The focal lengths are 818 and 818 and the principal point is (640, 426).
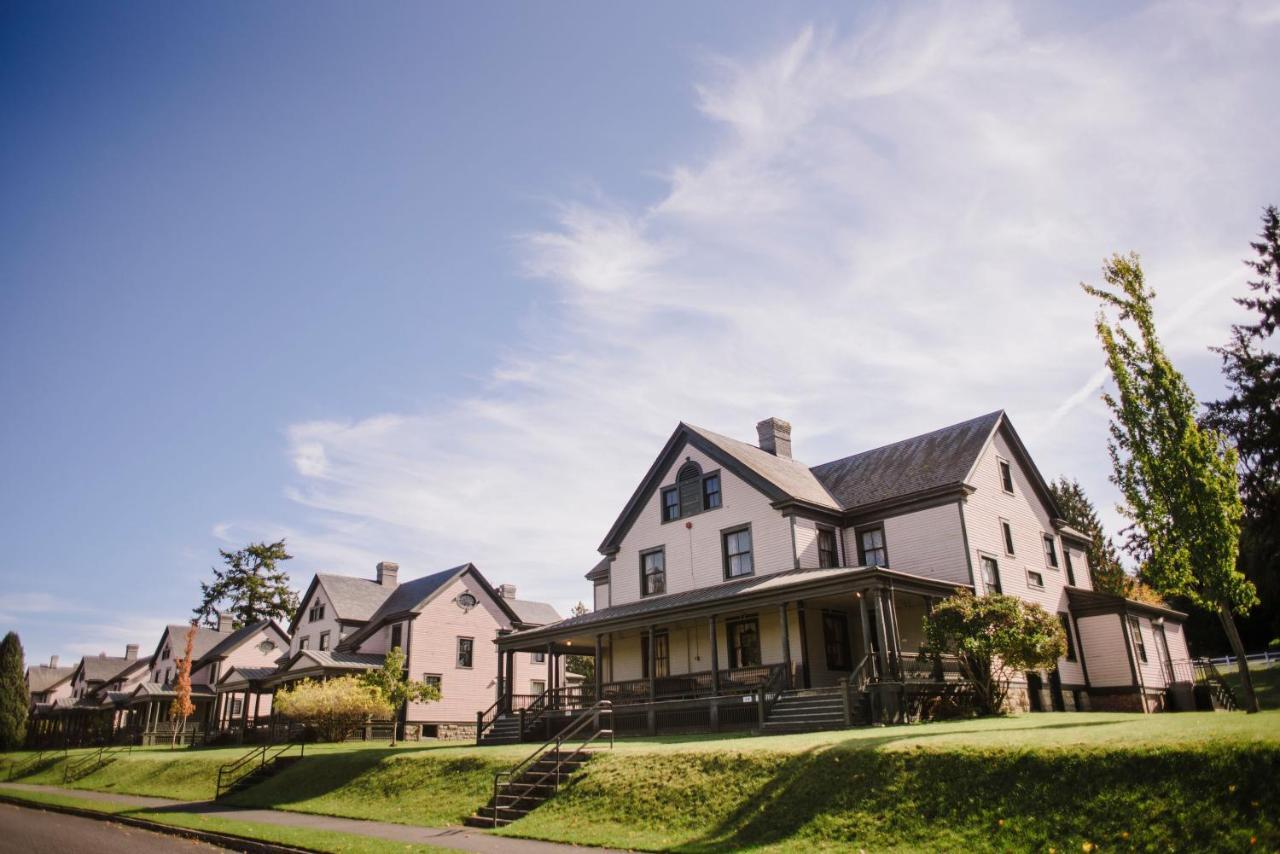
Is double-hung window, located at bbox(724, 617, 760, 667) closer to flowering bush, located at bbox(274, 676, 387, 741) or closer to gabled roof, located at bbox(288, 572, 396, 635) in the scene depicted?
flowering bush, located at bbox(274, 676, 387, 741)

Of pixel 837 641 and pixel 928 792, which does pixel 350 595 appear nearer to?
pixel 837 641

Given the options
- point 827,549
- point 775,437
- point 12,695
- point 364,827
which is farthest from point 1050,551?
point 12,695

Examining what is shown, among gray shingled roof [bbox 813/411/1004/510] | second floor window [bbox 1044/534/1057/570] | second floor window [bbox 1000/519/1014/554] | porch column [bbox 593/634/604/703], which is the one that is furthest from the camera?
second floor window [bbox 1044/534/1057/570]

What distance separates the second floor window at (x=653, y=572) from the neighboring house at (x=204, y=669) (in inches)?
1345

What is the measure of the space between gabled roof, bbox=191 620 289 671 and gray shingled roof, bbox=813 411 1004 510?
45.6m

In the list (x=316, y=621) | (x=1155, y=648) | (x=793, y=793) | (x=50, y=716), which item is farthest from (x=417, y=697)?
(x=50, y=716)

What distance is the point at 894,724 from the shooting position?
64.4ft

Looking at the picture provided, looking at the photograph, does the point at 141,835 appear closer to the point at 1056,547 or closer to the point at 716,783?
the point at 716,783

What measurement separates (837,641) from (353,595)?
32655mm

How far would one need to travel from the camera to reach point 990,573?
26.4 metres

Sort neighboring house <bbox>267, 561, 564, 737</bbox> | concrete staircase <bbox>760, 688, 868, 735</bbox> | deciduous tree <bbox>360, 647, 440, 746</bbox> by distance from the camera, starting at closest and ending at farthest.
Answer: concrete staircase <bbox>760, 688, 868, 735</bbox> → deciduous tree <bbox>360, 647, 440, 746</bbox> → neighboring house <bbox>267, 561, 564, 737</bbox>

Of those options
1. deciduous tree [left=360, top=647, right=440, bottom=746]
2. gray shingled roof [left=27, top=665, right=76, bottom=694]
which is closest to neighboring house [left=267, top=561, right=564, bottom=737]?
deciduous tree [left=360, top=647, right=440, bottom=746]

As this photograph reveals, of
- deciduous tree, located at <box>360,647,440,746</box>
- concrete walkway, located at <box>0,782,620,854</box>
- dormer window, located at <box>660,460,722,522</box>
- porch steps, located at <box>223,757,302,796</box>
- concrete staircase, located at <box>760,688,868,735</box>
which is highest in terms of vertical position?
dormer window, located at <box>660,460,722,522</box>

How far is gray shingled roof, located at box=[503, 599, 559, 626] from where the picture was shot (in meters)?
51.2
